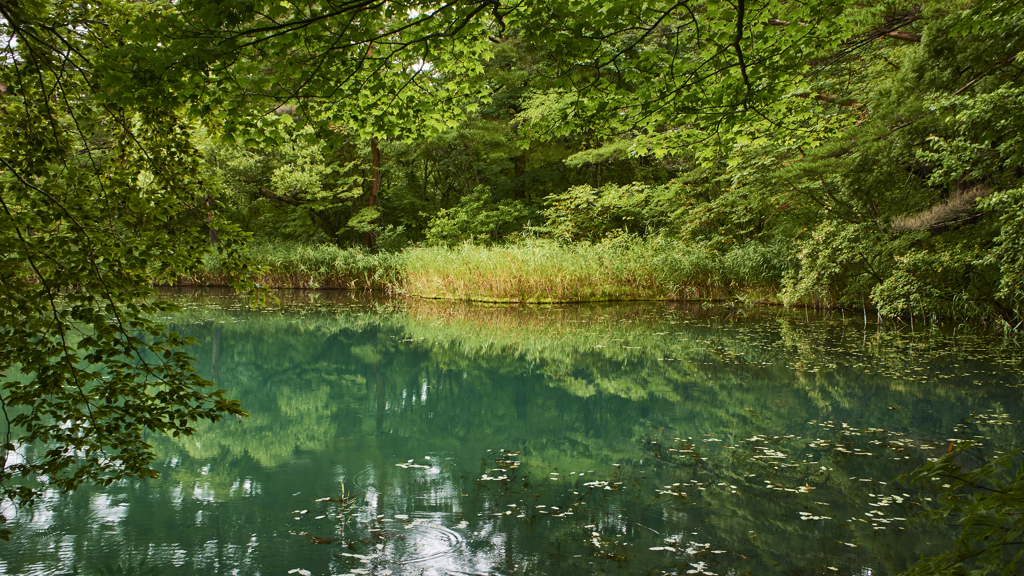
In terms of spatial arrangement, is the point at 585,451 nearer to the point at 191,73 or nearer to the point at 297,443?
the point at 297,443

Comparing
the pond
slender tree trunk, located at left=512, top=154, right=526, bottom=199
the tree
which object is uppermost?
slender tree trunk, located at left=512, top=154, right=526, bottom=199

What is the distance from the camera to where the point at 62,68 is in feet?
9.41

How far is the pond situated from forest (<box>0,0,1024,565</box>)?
1.85 ft

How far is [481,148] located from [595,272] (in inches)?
364

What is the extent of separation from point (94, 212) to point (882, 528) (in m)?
3.99

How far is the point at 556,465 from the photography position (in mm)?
4102

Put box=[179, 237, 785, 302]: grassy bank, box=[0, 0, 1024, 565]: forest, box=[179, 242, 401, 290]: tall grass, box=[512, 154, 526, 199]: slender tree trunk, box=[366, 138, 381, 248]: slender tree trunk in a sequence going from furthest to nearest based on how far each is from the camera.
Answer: box=[512, 154, 526, 199]: slender tree trunk
box=[366, 138, 381, 248]: slender tree trunk
box=[179, 242, 401, 290]: tall grass
box=[179, 237, 785, 302]: grassy bank
box=[0, 0, 1024, 565]: forest

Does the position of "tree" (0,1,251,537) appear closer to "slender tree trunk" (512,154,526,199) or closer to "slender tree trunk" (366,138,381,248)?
"slender tree trunk" (366,138,381,248)

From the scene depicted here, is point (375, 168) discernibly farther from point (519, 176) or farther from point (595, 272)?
point (595, 272)

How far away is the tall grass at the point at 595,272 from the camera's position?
47.4ft

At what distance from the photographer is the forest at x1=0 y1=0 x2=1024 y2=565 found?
8.67 ft

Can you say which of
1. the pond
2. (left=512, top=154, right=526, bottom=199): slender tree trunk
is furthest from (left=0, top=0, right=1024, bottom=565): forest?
(left=512, top=154, right=526, bottom=199): slender tree trunk

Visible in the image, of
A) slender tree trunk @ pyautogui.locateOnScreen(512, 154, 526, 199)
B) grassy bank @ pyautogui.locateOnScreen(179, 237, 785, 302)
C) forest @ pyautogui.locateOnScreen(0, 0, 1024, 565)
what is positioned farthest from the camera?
slender tree trunk @ pyautogui.locateOnScreen(512, 154, 526, 199)

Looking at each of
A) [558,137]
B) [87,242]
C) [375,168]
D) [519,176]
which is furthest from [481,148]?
[87,242]
